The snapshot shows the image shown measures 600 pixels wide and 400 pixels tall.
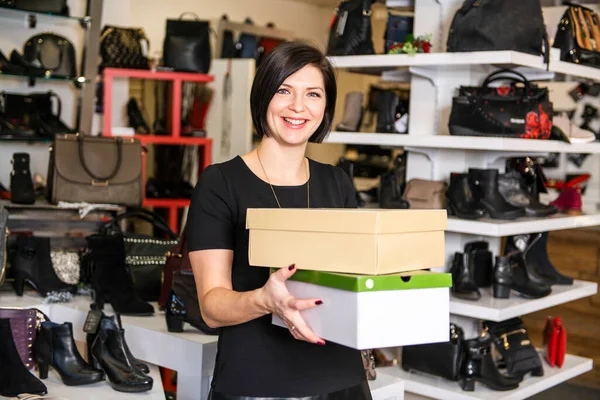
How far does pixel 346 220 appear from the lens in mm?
1677

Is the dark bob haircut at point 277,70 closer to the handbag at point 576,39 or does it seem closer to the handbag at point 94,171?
the handbag at point 94,171

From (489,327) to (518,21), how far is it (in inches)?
54.7

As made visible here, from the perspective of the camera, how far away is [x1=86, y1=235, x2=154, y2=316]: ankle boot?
136 inches

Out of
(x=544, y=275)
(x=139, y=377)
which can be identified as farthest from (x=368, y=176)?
(x=139, y=377)

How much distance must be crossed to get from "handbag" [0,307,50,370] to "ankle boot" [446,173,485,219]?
6.34ft

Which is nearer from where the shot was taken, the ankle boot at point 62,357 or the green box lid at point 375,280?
the green box lid at point 375,280

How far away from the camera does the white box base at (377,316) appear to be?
1598 millimetres

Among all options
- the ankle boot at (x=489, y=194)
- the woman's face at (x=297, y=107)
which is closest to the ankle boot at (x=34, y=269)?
the ankle boot at (x=489, y=194)

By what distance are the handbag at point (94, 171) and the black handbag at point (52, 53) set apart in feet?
4.35

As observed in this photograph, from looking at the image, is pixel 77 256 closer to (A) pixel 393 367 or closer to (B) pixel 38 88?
(A) pixel 393 367

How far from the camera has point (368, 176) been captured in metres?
10.5

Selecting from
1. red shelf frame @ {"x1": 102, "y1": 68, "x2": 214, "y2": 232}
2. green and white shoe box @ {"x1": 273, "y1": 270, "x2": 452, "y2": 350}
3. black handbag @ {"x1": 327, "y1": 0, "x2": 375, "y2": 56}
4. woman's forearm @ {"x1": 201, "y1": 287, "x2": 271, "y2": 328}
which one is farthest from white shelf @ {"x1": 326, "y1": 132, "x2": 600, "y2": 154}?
red shelf frame @ {"x1": 102, "y1": 68, "x2": 214, "y2": 232}

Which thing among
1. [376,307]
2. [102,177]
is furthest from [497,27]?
[376,307]

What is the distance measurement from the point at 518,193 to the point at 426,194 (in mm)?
448
